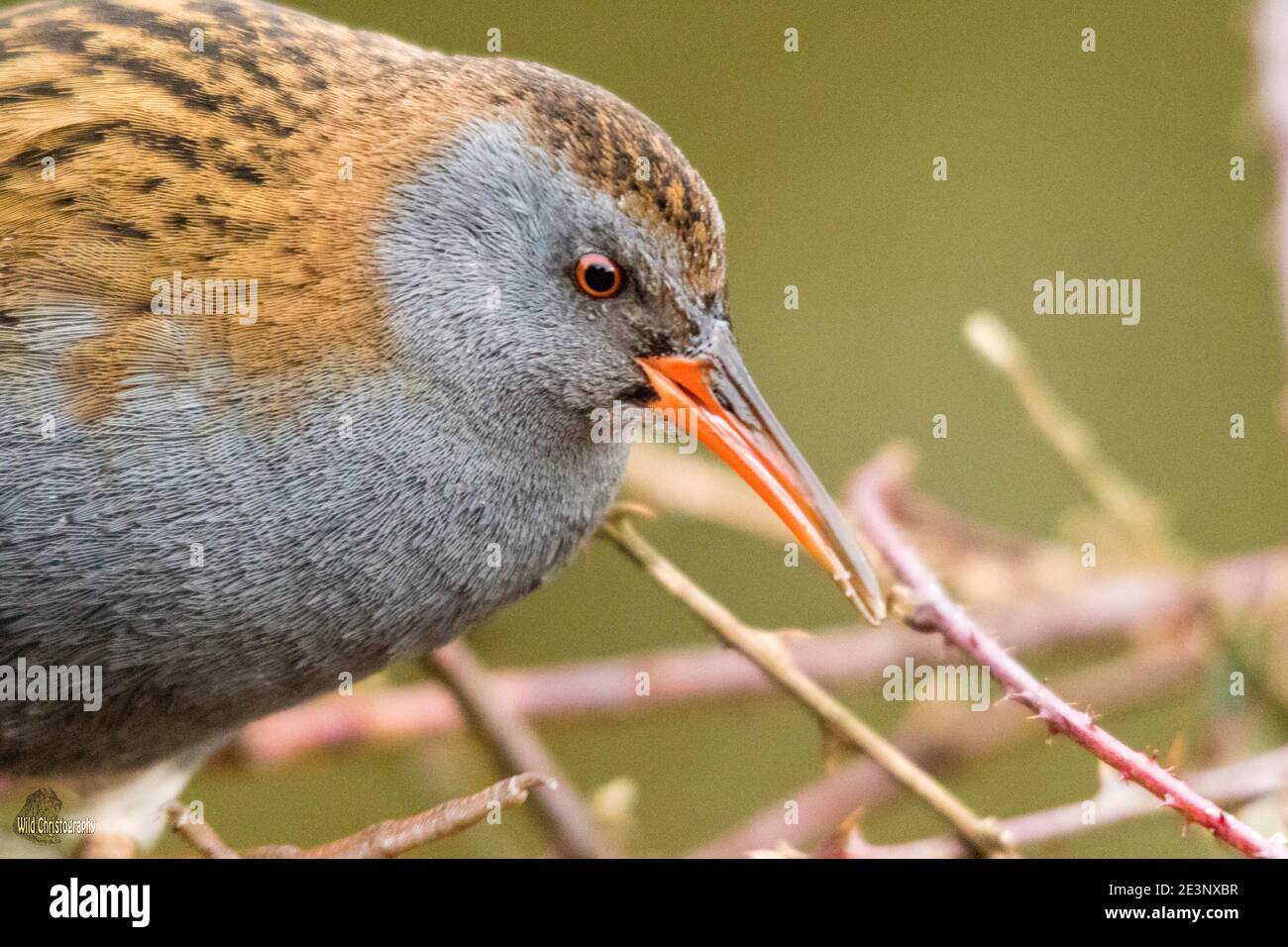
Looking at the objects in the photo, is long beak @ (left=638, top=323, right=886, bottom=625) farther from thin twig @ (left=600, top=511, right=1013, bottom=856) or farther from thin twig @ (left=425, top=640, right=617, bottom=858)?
thin twig @ (left=425, top=640, right=617, bottom=858)

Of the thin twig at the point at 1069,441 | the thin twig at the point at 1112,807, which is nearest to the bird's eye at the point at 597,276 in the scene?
the thin twig at the point at 1069,441

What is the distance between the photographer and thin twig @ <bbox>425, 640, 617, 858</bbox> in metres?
2.37

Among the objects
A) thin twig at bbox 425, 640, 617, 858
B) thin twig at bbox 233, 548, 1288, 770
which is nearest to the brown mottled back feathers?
thin twig at bbox 425, 640, 617, 858

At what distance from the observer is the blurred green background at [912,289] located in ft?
12.3

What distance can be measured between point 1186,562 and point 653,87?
1.75 meters

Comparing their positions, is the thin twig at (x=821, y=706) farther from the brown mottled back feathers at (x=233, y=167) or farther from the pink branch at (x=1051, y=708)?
the brown mottled back feathers at (x=233, y=167)

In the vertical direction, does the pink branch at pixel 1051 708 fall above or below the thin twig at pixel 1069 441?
below

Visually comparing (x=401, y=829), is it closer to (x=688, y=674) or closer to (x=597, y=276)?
(x=597, y=276)

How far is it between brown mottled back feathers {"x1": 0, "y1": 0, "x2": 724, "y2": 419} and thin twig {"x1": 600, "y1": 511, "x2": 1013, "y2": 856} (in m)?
0.44

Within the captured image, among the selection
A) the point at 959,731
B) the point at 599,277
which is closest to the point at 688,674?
the point at 959,731

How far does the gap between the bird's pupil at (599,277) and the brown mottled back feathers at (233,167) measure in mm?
93

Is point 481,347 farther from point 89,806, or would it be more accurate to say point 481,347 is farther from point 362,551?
point 89,806

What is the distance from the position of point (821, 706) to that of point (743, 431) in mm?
411

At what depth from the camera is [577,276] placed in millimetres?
2158
